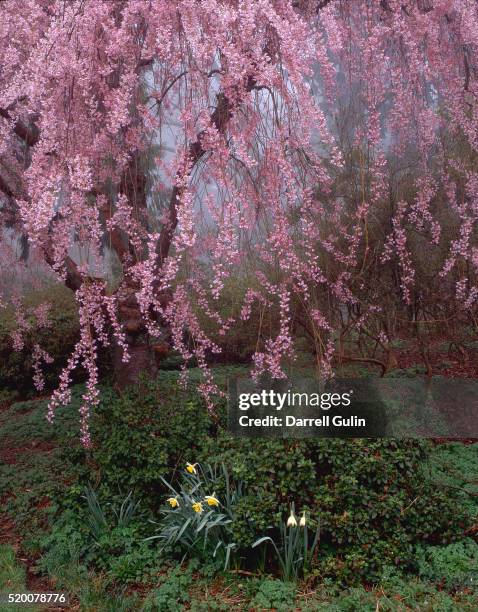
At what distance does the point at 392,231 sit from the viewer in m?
4.86

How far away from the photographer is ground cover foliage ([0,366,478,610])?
2.76m

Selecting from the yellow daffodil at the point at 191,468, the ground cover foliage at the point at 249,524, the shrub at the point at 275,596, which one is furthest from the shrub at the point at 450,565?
the yellow daffodil at the point at 191,468

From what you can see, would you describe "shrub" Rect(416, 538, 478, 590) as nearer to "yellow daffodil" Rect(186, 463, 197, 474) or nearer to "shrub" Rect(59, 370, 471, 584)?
"shrub" Rect(59, 370, 471, 584)

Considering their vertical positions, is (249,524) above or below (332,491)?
below

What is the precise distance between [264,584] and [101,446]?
123 cm

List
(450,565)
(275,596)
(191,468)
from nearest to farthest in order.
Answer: (275,596) < (450,565) < (191,468)

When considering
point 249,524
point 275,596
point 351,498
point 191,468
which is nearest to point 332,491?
point 351,498

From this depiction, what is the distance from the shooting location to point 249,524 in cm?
287

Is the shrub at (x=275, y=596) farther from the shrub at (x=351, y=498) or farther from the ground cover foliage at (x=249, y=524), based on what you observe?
the shrub at (x=351, y=498)

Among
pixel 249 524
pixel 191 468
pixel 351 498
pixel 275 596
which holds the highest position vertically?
pixel 191 468

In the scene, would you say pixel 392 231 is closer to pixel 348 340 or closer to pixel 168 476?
pixel 348 340

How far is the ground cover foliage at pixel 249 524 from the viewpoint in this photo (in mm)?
2762

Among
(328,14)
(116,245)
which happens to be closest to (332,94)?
(328,14)

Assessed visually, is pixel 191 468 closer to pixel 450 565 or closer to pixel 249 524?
pixel 249 524
